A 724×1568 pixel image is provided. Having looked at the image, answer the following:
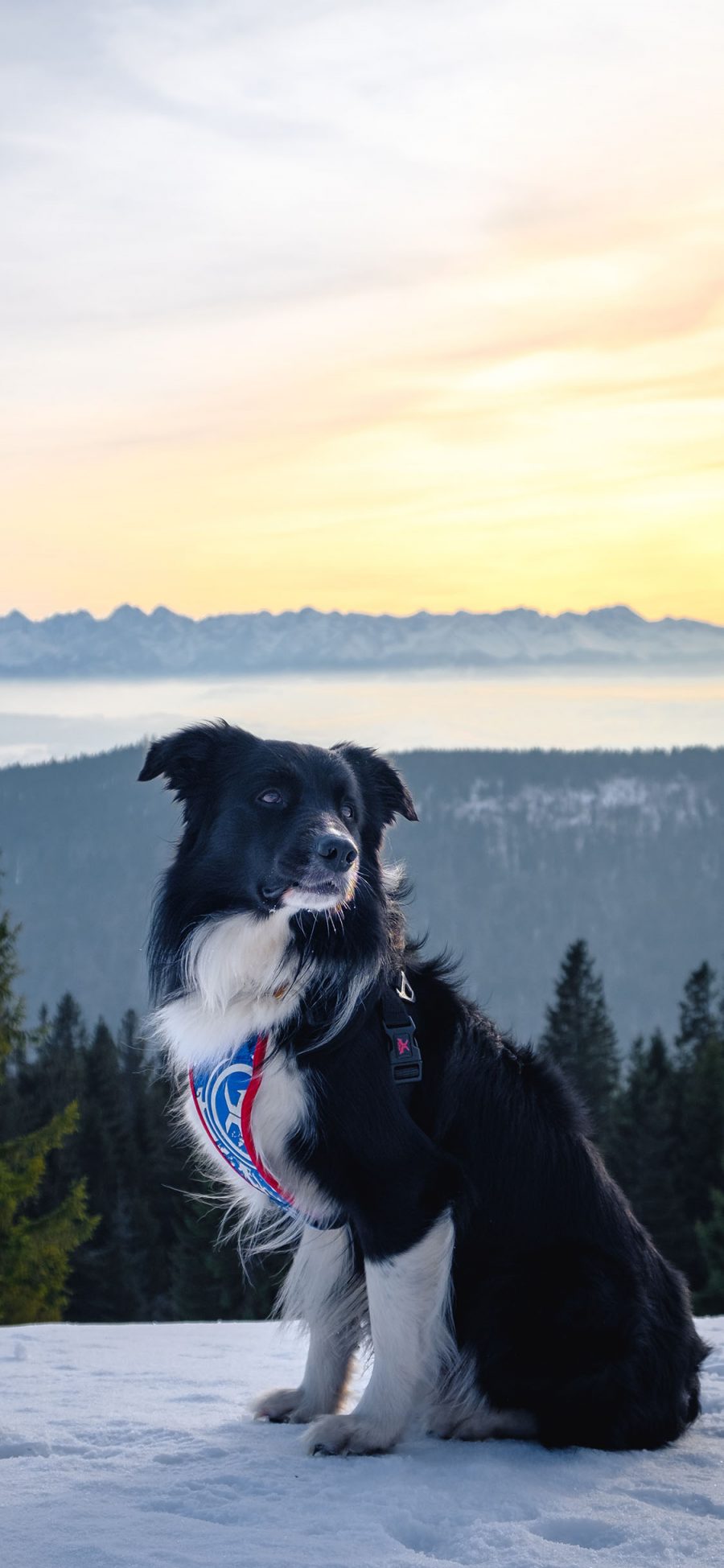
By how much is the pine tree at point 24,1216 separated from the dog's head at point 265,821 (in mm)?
18088

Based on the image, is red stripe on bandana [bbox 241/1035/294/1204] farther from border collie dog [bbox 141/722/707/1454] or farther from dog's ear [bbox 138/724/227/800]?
dog's ear [bbox 138/724/227/800]

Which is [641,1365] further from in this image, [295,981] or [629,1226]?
[295,981]

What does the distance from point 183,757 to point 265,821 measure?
19.1 inches

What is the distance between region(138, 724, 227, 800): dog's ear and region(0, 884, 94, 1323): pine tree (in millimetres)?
18039

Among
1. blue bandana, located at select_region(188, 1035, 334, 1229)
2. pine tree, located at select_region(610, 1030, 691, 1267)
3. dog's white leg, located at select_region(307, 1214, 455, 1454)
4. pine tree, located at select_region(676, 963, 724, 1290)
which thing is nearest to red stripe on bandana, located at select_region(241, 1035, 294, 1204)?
blue bandana, located at select_region(188, 1035, 334, 1229)

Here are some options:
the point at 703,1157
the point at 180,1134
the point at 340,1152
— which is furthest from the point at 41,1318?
the point at 703,1157

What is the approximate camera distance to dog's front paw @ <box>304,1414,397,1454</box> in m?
4.49

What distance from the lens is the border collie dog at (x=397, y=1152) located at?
4457 millimetres

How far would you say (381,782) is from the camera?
532 cm

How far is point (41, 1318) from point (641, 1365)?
22.1 metres

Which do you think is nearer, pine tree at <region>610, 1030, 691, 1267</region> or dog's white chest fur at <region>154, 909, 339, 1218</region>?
dog's white chest fur at <region>154, 909, 339, 1218</region>

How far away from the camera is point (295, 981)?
4.65 m

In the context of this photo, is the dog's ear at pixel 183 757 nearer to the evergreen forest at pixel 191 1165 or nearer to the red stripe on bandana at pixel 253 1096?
the red stripe on bandana at pixel 253 1096

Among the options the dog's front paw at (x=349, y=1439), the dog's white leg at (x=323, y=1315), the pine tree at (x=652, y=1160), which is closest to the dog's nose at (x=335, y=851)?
the dog's white leg at (x=323, y=1315)
